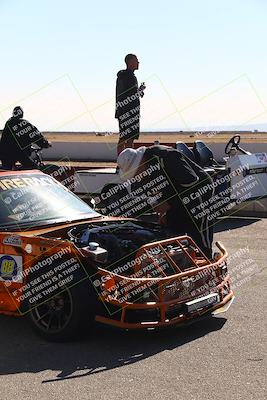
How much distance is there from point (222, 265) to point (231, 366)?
1.44 meters

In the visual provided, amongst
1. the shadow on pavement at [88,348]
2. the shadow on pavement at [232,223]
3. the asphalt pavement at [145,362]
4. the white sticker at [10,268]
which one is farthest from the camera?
the shadow on pavement at [232,223]

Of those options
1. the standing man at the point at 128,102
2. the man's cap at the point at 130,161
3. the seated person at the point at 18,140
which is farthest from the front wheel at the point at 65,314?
the standing man at the point at 128,102

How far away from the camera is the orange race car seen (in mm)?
4977

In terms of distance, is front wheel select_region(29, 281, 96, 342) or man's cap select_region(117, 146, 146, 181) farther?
man's cap select_region(117, 146, 146, 181)

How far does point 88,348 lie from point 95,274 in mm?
578

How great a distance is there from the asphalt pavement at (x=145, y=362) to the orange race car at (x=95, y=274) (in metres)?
0.18

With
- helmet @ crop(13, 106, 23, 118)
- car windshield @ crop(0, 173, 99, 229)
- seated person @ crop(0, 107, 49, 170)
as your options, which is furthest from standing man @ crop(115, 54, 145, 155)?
car windshield @ crop(0, 173, 99, 229)

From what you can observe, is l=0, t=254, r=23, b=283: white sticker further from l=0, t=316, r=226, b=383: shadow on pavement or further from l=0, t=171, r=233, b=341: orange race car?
l=0, t=316, r=226, b=383: shadow on pavement

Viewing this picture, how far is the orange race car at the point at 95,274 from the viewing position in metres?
4.98

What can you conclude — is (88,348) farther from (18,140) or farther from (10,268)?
(18,140)

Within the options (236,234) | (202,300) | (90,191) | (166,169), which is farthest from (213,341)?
(90,191)

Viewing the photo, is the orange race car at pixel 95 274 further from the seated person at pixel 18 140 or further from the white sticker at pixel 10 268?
the seated person at pixel 18 140

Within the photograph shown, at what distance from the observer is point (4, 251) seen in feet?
18.1

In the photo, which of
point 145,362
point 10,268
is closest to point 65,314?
point 10,268
